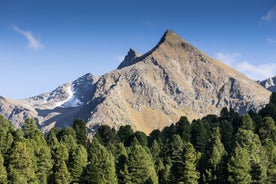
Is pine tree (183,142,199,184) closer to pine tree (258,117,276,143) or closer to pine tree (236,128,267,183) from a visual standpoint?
pine tree (236,128,267,183)

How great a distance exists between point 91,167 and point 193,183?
23915 millimetres

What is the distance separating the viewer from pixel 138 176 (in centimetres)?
10694

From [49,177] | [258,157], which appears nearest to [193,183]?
[258,157]

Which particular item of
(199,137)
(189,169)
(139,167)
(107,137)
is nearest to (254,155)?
(189,169)

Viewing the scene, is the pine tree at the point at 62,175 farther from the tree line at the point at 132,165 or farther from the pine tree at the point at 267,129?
the pine tree at the point at 267,129

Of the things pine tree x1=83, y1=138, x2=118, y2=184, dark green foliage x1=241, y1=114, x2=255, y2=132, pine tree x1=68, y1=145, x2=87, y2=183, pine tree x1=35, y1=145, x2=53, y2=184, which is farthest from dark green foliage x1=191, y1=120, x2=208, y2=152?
pine tree x1=35, y1=145, x2=53, y2=184

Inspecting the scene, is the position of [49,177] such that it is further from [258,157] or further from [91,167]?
[258,157]

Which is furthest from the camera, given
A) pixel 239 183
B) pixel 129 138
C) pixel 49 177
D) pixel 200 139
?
pixel 129 138

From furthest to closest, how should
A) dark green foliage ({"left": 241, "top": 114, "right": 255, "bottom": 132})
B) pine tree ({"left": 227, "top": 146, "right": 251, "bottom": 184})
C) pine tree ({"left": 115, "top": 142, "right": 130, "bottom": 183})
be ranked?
dark green foliage ({"left": 241, "top": 114, "right": 255, "bottom": 132})
pine tree ({"left": 115, "top": 142, "right": 130, "bottom": 183})
pine tree ({"left": 227, "top": 146, "right": 251, "bottom": 184})

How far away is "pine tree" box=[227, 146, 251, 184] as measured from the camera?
304 feet

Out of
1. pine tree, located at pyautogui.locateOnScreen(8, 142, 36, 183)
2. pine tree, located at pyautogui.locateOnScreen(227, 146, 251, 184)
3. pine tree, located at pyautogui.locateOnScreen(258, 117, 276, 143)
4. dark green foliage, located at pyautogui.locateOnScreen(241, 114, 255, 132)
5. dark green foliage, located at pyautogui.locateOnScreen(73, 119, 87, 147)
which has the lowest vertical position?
pine tree, located at pyautogui.locateOnScreen(227, 146, 251, 184)

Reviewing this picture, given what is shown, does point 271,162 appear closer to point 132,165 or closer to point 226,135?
point 132,165

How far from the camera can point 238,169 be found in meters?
93.0

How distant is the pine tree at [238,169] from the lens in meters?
92.6
